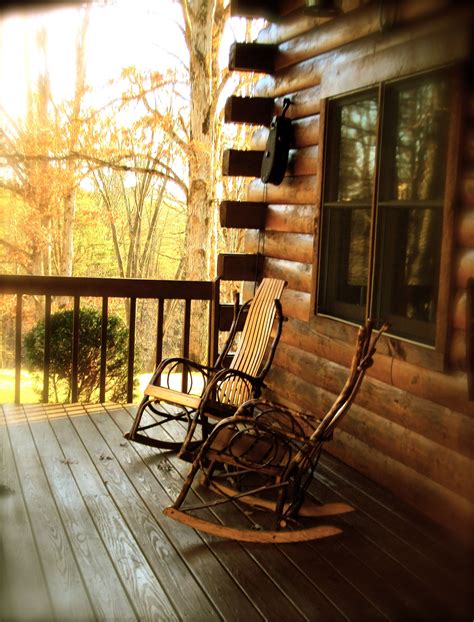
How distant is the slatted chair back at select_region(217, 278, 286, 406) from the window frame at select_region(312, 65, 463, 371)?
0.24 meters

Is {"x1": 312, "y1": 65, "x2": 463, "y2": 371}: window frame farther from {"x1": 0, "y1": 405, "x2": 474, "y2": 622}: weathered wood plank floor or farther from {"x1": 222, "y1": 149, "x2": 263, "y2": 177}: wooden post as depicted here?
{"x1": 222, "y1": 149, "x2": 263, "y2": 177}: wooden post

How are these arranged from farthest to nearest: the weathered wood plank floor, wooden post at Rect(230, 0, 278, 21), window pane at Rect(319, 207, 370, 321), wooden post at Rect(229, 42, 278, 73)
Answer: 1. wooden post at Rect(229, 42, 278, 73)
2. wooden post at Rect(230, 0, 278, 21)
3. window pane at Rect(319, 207, 370, 321)
4. the weathered wood plank floor

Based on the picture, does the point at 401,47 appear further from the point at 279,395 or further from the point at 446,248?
the point at 279,395

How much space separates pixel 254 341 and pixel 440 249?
138 centimetres

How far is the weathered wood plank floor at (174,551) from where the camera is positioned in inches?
79.0

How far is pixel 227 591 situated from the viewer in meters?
2.13

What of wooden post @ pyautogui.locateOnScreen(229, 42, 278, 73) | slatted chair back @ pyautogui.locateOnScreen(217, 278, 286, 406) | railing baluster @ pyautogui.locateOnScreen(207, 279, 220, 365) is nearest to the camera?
slatted chair back @ pyautogui.locateOnScreen(217, 278, 286, 406)

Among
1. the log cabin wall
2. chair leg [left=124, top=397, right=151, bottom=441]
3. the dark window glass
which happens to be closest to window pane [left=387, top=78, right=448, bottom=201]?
the log cabin wall

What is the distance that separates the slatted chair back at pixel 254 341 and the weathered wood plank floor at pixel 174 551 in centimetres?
47

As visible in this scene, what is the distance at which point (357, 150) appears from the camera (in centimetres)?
335

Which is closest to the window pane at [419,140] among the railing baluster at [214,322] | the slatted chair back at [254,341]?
the slatted chair back at [254,341]

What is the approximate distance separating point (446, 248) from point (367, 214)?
82 cm

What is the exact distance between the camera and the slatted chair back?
3609 mm

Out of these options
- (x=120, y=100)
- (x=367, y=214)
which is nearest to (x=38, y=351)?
(x=367, y=214)
